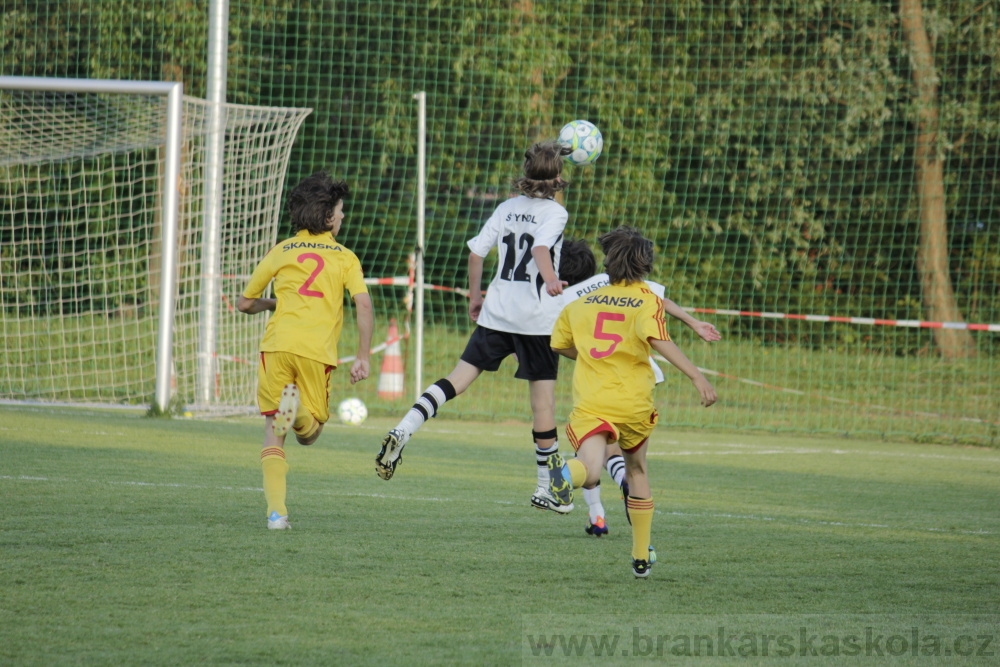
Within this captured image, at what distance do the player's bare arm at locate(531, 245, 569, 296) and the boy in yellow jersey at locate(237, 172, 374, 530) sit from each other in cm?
90

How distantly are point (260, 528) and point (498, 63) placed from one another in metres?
14.4

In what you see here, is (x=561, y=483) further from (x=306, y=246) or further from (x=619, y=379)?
(x=306, y=246)

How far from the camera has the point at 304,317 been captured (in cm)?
562

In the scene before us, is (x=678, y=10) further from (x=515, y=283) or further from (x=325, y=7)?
(x=515, y=283)

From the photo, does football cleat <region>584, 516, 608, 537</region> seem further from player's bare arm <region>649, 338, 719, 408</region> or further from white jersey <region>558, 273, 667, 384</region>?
player's bare arm <region>649, 338, 719, 408</region>

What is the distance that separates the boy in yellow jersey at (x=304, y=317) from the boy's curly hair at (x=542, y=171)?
3.50 ft

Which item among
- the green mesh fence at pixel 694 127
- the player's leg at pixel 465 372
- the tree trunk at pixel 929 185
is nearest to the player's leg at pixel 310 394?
the player's leg at pixel 465 372

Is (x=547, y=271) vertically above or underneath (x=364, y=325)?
above

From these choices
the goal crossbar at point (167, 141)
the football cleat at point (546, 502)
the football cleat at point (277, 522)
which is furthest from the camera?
the goal crossbar at point (167, 141)

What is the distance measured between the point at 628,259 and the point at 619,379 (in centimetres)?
50

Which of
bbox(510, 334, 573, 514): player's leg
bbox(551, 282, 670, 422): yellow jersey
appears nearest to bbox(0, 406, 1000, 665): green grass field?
bbox(510, 334, 573, 514): player's leg

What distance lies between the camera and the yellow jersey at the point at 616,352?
4805 millimetres

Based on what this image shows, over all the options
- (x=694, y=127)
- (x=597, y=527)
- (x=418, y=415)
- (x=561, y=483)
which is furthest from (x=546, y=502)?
(x=694, y=127)

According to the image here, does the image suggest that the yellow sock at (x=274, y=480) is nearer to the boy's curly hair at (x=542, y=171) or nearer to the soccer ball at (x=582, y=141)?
the boy's curly hair at (x=542, y=171)
